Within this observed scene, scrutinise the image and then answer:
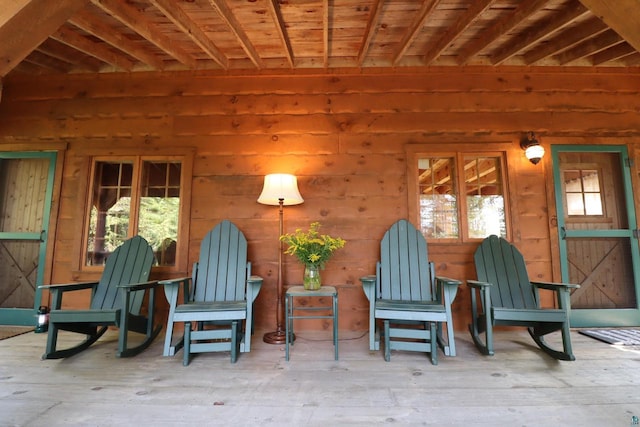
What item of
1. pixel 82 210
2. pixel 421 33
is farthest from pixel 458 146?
pixel 82 210

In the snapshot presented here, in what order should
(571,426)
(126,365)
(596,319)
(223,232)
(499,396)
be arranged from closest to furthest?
(571,426)
(499,396)
(126,365)
(223,232)
(596,319)

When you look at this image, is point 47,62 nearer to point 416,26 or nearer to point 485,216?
point 416,26

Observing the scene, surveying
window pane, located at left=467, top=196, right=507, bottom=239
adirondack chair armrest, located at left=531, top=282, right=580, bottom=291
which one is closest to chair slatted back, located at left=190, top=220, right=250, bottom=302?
window pane, located at left=467, top=196, right=507, bottom=239

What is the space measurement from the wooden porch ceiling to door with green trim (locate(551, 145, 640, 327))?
105 centimetres

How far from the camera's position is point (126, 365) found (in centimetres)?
216

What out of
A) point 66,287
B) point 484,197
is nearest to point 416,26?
point 484,197

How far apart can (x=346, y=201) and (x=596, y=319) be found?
274 centimetres

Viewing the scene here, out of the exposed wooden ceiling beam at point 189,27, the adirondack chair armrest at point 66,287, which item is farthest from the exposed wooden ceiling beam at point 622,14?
the adirondack chair armrest at point 66,287

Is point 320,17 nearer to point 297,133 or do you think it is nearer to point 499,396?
point 297,133

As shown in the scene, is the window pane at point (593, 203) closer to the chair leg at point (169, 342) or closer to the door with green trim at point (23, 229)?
the chair leg at point (169, 342)

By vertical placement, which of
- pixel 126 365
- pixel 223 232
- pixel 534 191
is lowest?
pixel 126 365

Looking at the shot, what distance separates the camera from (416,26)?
8.48ft

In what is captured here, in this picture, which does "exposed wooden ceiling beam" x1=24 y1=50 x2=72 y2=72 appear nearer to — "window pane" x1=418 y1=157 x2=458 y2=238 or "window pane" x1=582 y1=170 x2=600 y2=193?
"window pane" x1=418 y1=157 x2=458 y2=238

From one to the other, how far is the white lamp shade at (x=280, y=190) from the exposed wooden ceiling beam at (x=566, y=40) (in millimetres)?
2755
